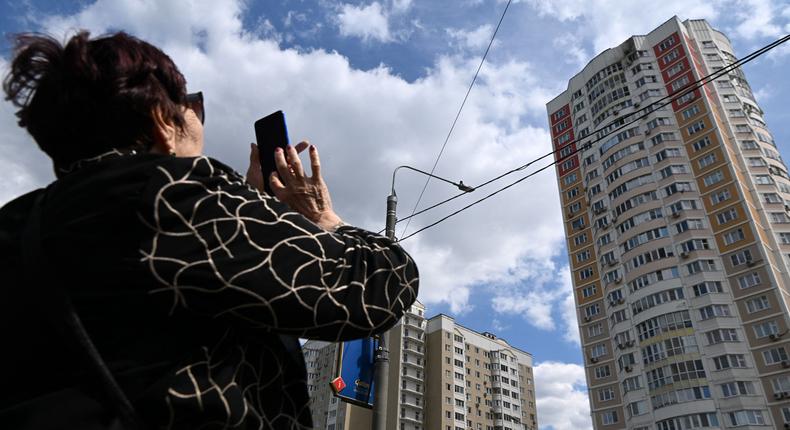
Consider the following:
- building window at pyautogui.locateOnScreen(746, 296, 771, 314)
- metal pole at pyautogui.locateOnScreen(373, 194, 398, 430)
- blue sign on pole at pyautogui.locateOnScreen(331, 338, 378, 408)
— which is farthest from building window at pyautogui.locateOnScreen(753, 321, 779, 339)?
blue sign on pole at pyautogui.locateOnScreen(331, 338, 378, 408)

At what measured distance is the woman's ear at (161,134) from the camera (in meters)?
1.19

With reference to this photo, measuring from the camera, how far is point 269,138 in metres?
1.66

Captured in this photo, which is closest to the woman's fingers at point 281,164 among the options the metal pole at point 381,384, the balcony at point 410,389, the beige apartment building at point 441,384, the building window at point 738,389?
the metal pole at point 381,384

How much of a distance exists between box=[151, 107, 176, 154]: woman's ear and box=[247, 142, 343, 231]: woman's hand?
0.37m

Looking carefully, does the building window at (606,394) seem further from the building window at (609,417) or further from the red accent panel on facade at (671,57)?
the red accent panel on facade at (671,57)

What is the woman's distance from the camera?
0.91 meters

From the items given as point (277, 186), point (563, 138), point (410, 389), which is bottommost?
point (277, 186)

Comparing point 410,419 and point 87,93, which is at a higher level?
point 410,419

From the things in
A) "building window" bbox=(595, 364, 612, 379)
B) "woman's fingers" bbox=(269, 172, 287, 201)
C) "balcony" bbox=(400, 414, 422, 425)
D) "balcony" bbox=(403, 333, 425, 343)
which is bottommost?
"woman's fingers" bbox=(269, 172, 287, 201)

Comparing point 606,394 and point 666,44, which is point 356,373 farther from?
point 666,44

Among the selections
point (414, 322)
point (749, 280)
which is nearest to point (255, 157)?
point (749, 280)

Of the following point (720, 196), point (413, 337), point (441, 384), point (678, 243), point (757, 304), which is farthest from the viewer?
point (413, 337)

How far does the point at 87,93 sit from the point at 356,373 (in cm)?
728

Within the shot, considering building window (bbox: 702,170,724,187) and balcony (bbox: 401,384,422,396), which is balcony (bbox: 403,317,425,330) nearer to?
balcony (bbox: 401,384,422,396)
